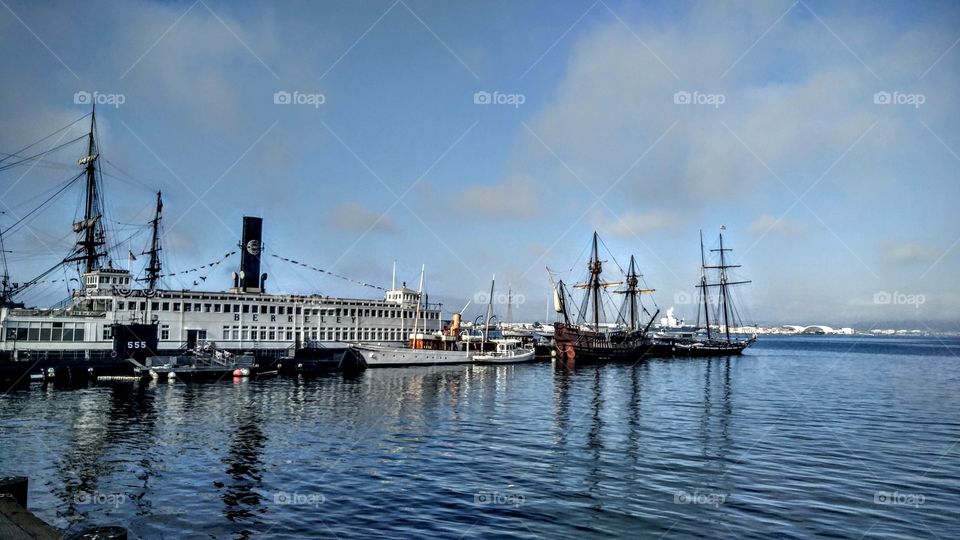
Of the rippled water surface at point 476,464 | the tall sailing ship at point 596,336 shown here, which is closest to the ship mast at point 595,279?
the tall sailing ship at point 596,336

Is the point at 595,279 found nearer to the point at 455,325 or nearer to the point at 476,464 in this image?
the point at 455,325

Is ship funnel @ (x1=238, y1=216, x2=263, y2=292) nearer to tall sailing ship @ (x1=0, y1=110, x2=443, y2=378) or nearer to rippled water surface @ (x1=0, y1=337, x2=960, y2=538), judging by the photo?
tall sailing ship @ (x1=0, y1=110, x2=443, y2=378)

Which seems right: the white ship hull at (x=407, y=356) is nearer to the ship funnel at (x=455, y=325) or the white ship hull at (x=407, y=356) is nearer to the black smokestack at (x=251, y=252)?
the ship funnel at (x=455, y=325)

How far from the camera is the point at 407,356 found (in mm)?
89062

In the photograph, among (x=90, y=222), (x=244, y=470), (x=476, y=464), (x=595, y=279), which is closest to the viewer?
(x=244, y=470)

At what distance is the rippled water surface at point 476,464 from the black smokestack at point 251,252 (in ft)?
112

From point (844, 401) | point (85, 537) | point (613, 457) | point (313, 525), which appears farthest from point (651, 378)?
point (85, 537)

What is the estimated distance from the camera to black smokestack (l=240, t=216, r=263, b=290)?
83.9m

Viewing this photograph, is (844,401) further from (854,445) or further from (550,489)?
(550,489)

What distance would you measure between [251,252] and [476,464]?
68227 millimetres

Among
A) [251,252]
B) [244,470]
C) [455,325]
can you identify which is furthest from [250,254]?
[244,470]

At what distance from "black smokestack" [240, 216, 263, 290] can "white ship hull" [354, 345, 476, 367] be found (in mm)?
18510

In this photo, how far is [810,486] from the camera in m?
23.8

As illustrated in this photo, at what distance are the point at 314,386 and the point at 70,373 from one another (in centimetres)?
2340
